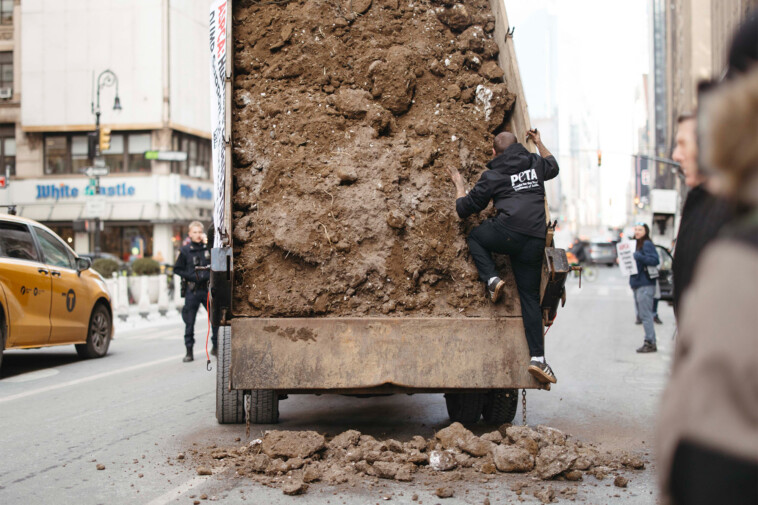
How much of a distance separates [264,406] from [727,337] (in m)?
5.61

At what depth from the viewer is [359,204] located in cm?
623

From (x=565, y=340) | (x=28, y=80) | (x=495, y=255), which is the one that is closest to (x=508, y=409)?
(x=495, y=255)

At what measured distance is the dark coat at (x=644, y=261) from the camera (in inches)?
523

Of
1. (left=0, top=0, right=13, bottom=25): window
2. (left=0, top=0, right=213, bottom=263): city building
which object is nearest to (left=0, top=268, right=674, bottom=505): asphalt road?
(left=0, top=0, right=213, bottom=263): city building

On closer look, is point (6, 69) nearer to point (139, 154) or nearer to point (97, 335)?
point (139, 154)

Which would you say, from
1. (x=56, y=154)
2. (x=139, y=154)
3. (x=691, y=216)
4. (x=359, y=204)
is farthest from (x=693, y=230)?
(x=56, y=154)

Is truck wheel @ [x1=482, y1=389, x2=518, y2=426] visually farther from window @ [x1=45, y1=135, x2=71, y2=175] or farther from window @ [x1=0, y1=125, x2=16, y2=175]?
window @ [x1=0, y1=125, x2=16, y2=175]

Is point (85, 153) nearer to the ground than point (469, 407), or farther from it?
farther from it

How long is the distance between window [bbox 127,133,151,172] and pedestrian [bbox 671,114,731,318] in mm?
40394

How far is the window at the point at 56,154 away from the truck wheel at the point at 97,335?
3250cm

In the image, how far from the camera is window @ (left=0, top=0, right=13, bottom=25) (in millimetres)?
43344

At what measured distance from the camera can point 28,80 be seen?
41.9m

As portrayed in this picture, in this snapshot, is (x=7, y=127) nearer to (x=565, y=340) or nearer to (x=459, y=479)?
(x=565, y=340)

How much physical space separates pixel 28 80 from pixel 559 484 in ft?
141
